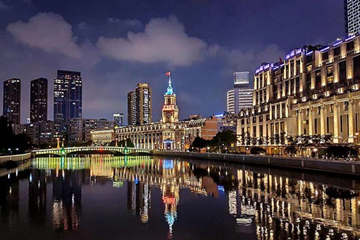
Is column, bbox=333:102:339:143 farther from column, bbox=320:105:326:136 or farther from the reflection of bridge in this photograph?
the reflection of bridge

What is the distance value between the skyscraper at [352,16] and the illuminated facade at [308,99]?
58.8 metres

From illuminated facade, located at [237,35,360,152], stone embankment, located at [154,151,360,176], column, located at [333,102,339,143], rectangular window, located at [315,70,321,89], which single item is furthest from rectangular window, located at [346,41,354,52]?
stone embankment, located at [154,151,360,176]

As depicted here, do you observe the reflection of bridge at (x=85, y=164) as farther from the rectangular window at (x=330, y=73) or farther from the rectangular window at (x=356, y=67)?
the rectangular window at (x=356, y=67)

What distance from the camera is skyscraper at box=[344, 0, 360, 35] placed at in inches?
6344

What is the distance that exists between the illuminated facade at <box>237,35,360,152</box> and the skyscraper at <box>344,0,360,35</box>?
5879cm

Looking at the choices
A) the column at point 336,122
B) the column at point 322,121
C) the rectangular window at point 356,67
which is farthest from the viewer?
the column at point 322,121

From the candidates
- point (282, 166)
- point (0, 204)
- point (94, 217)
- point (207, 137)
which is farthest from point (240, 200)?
point (207, 137)

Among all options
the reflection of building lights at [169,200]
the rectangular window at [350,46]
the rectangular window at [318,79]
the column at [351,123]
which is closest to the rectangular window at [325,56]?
the rectangular window at [318,79]

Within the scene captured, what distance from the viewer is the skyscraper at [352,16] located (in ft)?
529

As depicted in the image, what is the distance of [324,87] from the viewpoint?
9325 centimetres

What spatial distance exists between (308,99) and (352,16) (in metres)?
91.0

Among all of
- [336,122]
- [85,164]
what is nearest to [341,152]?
[336,122]

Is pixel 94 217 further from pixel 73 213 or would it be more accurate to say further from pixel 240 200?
pixel 240 200

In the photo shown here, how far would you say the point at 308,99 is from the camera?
3748 inches
